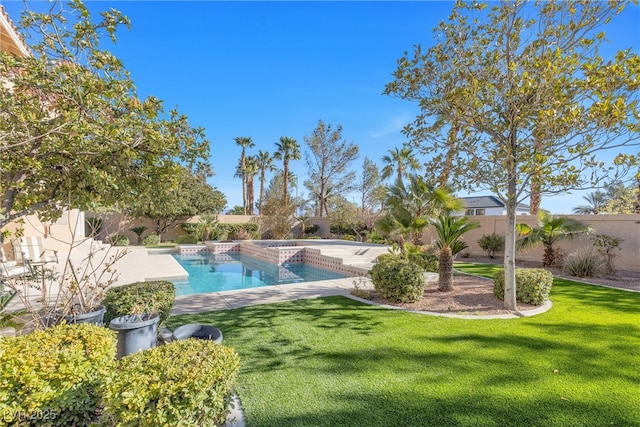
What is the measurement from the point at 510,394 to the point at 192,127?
205 inches

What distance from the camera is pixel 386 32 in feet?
30.6

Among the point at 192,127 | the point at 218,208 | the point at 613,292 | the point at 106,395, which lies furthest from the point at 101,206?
the point at 218,208

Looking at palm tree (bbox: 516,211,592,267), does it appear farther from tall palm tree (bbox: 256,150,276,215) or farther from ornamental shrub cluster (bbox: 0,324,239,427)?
tall palm tree (bbox: 256,150,276,215)

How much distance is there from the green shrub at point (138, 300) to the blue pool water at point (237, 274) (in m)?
5.79

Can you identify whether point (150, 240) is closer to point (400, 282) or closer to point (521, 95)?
point (400, 282)

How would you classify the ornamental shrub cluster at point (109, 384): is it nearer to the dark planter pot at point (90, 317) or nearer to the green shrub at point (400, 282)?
the dark planter pot at point (90, 317)

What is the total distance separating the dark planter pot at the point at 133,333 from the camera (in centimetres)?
395

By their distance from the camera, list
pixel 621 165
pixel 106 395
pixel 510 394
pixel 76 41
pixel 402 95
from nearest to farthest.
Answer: pixel 106 395, pixel 76 41, pixel 510 394, pixel 621 165, pixel 402 95

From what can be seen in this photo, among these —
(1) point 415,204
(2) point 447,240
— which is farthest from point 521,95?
(1) point 415,204

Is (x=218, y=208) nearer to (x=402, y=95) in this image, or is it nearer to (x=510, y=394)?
(x=402, y=95)

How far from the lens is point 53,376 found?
264 centimetres

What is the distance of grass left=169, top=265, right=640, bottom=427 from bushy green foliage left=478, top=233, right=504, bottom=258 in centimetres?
1012

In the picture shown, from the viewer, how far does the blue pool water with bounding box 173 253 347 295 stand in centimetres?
1201

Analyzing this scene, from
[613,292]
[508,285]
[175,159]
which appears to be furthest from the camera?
[613,292]
